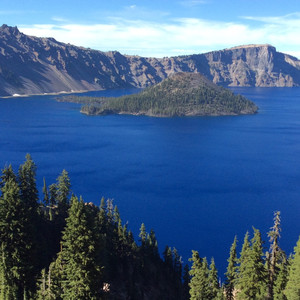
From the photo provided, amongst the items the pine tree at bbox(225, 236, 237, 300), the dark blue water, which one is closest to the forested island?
the pine tree at bbox(225, 236, 237, 300)

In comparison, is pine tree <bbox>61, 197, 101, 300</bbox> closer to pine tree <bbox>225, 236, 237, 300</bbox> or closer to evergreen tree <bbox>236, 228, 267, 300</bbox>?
evergreen tree <bbox>236, 228, 267, 300</bbox>

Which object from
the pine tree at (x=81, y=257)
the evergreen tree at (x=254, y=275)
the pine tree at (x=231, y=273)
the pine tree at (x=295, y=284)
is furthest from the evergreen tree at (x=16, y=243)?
the pine tree at (x=295, y=284)

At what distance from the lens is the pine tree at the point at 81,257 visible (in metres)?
34.1

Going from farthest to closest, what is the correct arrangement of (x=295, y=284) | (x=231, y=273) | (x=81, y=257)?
(x=231, y=273) → (x=295, y=284) → (x=81, y=257)

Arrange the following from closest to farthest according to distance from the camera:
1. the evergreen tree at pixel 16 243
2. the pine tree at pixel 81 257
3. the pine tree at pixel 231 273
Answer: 1. the pine tree at pixel 81 257
2. the evergreen tree at pixel 16 243
3. the pine tree at pixel 231 273

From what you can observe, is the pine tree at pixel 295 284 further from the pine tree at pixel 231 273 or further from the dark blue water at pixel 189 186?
the dark blue water at pixel 189 186

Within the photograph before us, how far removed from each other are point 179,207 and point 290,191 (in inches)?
1828

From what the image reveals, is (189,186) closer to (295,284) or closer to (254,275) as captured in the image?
(254,275)

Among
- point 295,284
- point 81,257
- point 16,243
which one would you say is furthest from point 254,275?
point 16,243

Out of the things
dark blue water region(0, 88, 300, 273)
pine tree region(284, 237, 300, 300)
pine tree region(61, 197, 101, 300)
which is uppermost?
pine tree region(61, 197, 101, 300)

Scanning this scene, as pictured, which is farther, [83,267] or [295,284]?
[295,284]

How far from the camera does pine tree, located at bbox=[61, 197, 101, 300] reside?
3409cm

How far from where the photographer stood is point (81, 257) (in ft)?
112

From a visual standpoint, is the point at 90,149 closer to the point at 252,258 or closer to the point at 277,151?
the point at 277,151
